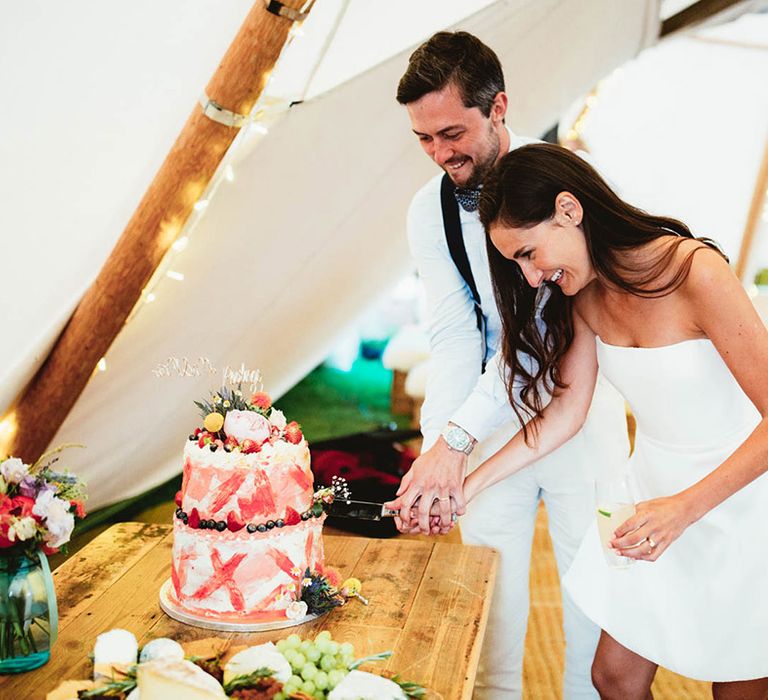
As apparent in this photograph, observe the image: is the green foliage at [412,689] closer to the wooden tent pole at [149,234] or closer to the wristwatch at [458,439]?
the wristwatch at [458,439]

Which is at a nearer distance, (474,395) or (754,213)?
(474,395)

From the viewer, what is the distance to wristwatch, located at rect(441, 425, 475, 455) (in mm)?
1897

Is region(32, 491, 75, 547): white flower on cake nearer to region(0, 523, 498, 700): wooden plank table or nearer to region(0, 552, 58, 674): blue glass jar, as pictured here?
region(0, 552, 58, 674): blue glass jar

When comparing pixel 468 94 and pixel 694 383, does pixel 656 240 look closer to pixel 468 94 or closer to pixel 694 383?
pixel 694 383

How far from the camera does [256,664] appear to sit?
1284mm

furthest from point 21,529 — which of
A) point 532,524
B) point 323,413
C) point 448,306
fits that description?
point 323,413

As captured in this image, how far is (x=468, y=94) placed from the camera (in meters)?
1.84

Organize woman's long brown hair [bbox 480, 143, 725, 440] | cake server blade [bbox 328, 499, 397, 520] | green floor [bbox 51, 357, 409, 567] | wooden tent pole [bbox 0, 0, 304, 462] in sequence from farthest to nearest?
green floor [bbox 51, 357, 409, 567] → wooden tent pole [bbox 0, 0, 304, 462] → cake server blade [bbox 328, 499, 397, 520] → woman's long brown hair [bbox 480, 143, 725, 440]

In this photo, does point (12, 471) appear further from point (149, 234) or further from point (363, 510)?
point (149, 234)

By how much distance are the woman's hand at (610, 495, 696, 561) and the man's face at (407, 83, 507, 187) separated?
78 centimetres

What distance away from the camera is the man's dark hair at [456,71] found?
1832mm

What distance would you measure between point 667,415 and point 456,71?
762 millimetres

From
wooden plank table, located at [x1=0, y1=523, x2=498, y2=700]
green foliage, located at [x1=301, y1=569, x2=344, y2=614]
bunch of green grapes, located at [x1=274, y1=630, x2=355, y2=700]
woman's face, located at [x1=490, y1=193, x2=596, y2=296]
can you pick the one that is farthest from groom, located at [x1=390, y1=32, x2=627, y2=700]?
bunch of green grapes, located at [x1=274, y1=630, x2=355, y2=700]

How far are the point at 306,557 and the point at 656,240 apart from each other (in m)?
0.82
